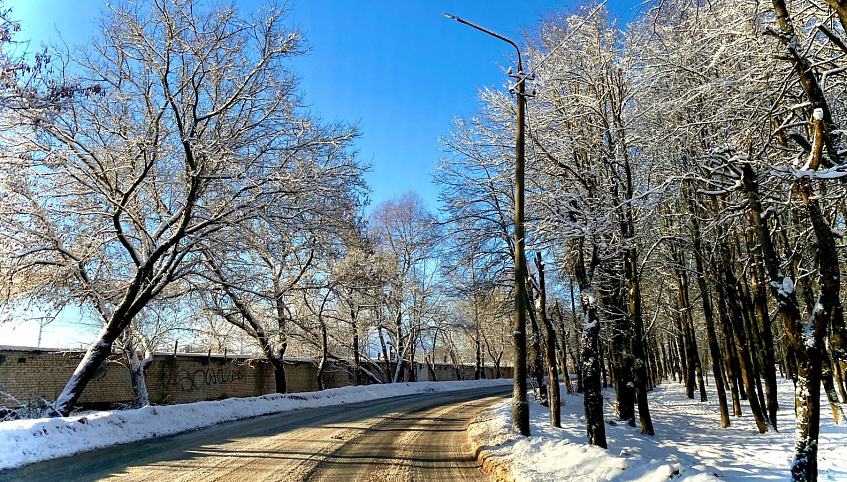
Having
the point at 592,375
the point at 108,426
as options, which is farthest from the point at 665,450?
the point at 108,426

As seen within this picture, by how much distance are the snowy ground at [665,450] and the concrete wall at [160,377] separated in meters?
12.5

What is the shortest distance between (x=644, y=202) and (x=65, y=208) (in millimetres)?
13020

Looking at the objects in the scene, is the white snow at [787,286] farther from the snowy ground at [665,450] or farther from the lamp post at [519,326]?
the lamp post at [519,326]

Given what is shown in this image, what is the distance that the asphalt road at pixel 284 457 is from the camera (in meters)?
6.82

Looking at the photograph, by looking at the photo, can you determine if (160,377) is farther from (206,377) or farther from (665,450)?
(665,450)

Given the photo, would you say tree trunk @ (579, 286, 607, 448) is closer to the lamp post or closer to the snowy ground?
the snowy ground

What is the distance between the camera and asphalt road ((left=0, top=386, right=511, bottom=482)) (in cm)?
682

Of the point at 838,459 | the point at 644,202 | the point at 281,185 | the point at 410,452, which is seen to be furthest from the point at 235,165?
the point at 838,459

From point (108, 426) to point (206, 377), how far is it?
561 inches

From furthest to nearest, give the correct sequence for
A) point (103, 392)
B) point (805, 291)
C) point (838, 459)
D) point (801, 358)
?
point (103, 392) < point (805, 291) < point (838, 459) < point (801, 358)

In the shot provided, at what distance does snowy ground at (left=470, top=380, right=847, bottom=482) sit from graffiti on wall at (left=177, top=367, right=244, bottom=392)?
14943 mm

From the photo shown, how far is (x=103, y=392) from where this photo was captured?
19.3m

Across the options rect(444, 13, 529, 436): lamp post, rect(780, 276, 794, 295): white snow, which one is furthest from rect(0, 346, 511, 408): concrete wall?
rect(780, 276, 794, 295): white snow

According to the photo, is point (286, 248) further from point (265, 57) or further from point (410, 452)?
point (410, 452)
